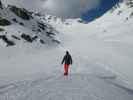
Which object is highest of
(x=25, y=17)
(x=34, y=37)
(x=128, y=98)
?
(x=25, y=17)

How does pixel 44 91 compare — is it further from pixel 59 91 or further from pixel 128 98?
pixel 128 98

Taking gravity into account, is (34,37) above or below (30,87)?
above

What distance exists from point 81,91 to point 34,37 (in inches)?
1628

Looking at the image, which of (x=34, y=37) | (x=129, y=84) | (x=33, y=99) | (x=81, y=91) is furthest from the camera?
(x=34, y=37)

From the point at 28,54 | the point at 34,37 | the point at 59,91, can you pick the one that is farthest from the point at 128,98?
the point at 34,37

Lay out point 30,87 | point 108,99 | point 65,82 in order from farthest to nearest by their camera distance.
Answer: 1. point 65,82
2. point 30,87
3. point 108,99

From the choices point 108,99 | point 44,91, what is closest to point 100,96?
point 108,99

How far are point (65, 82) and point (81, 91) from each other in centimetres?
298

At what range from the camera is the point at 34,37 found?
183 feet

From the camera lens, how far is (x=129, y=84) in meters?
23.8

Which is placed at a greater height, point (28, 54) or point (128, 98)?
point (28, 54)

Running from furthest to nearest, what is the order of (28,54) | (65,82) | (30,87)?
(28,54) → (65,82) → (30,87)

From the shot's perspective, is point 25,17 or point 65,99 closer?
point 65,99

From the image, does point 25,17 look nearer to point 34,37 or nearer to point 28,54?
point 34,37
